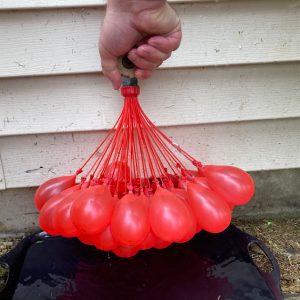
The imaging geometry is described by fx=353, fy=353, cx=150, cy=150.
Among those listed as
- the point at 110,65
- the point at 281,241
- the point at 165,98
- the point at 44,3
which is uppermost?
the point at 44,3

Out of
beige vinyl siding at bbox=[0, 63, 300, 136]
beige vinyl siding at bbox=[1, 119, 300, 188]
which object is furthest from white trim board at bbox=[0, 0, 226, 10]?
beige vinyl siding at bbox=[1, 119, 300, 188]

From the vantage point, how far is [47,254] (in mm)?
1221

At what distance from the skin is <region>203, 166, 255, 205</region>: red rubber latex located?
14.2 inches

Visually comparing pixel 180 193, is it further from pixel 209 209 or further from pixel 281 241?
pixel 281 241

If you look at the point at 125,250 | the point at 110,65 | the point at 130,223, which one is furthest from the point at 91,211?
the point at 110,65

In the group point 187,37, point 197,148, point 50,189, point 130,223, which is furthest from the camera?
point 197,148

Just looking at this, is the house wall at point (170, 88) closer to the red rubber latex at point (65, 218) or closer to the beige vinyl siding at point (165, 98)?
the beige vinyl siding at point (165, 98)

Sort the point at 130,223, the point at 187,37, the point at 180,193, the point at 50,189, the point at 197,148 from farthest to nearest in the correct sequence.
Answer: the point at 197,148 → the point at 187,37 → the point at 50,189 → the point at 180,193 → the point at 130,223

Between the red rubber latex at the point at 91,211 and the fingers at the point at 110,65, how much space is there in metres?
0.36

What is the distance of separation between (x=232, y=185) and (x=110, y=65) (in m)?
0.49

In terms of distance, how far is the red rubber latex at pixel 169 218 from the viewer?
0.85 meters

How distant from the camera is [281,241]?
1.43 metres

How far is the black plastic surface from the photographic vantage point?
3.45ft

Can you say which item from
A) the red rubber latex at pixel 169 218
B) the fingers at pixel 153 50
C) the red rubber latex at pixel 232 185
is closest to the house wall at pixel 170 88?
the fingers at pixel 153 50
